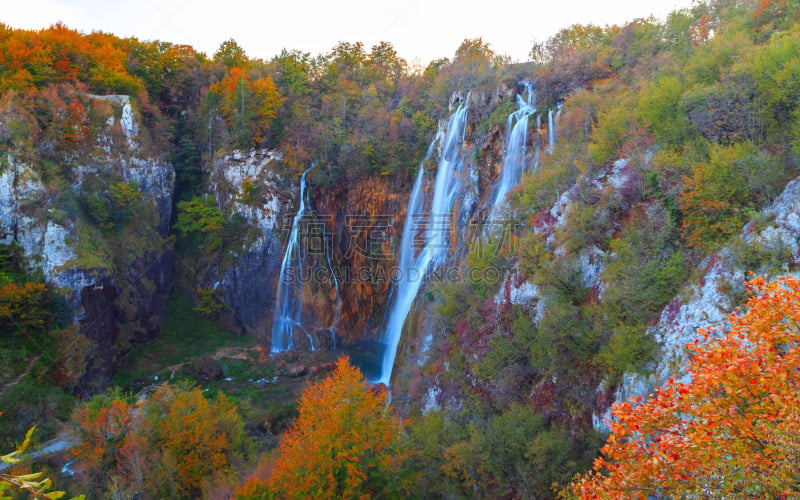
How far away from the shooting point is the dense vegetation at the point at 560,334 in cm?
520

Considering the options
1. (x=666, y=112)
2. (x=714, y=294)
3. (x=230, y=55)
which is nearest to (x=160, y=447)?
(x=714, y=294)

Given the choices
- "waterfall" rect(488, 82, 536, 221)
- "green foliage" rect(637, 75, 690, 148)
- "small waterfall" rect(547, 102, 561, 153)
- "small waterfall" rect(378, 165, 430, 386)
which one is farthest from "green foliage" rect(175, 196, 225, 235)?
"green foliage" rect(637, 75, 690, 148)

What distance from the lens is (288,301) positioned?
94.0 ft

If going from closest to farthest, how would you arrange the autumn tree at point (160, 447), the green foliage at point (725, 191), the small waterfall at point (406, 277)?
the green foliage at point (725, 191)
the autumn tree at point (160, 447)
the small waterfall at point (406, 277)

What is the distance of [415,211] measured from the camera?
87.0 ft

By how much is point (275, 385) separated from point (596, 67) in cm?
2383

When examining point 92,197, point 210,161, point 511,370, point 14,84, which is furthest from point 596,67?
point 14,84

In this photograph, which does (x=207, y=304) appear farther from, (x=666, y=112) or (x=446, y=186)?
(x=666, y=112)

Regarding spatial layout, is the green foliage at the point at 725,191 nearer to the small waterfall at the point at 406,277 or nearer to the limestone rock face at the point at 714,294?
the limestone rock face at the point at 714,294

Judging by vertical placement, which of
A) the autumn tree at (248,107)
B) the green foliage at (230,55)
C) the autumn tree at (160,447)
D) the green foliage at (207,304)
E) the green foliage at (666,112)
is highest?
the green foliage at (230,55)

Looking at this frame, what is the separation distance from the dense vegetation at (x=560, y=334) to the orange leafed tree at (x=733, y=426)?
0.09ft

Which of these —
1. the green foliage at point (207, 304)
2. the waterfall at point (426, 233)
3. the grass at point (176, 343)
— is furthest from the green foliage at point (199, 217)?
the waterfall at point (426, 233)

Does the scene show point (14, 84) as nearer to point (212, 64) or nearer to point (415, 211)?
point (212, 64)

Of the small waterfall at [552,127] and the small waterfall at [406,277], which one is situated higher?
the small waterfall at [552,127]
